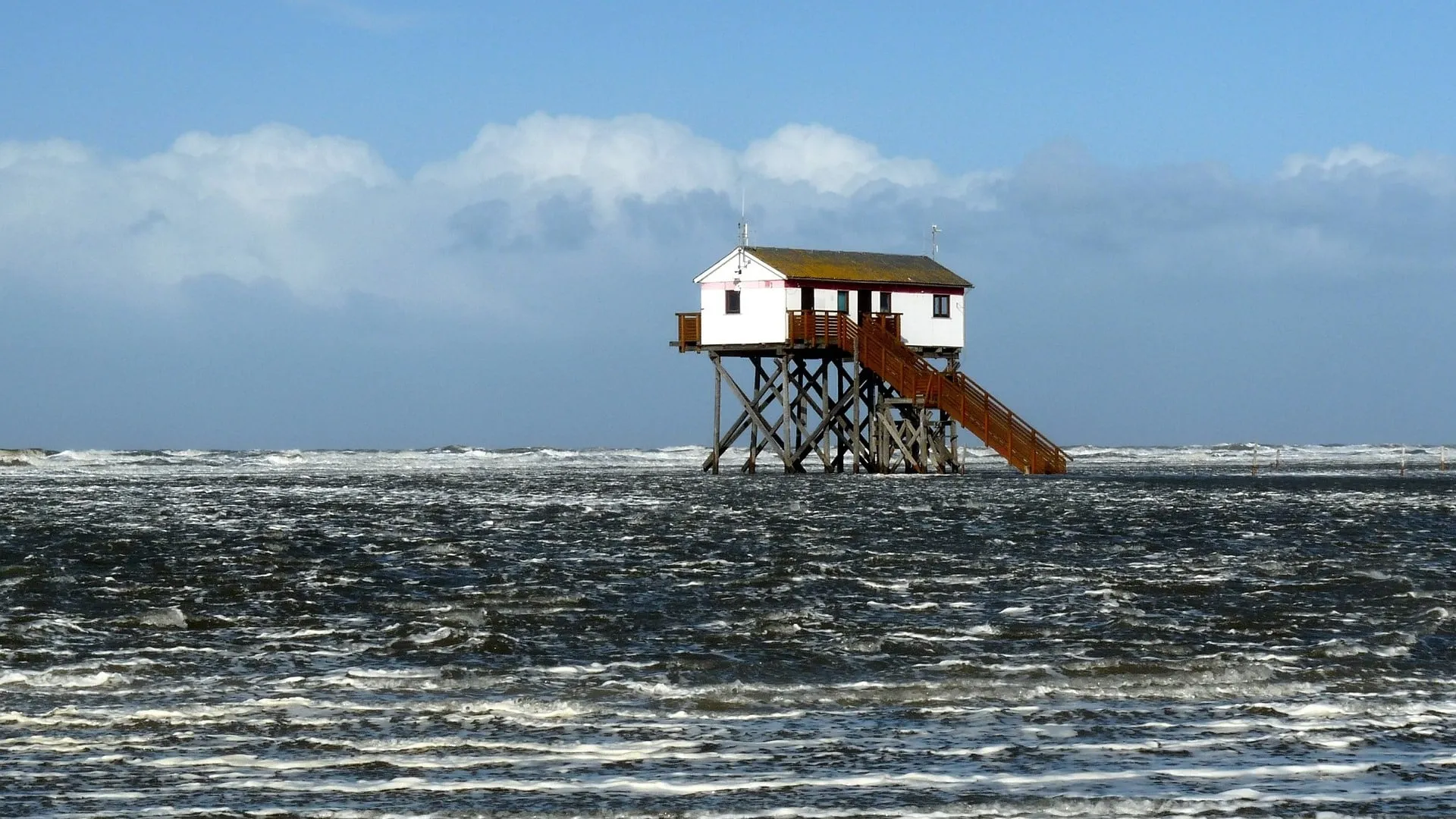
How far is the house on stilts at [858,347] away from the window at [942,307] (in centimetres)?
3

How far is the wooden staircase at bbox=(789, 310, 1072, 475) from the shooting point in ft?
146

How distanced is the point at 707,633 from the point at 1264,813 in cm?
663

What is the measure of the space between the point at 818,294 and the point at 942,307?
4.13 metres

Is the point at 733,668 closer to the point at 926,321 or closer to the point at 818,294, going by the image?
the point at 818,294

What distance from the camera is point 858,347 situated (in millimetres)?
46688

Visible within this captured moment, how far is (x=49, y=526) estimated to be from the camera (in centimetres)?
2594

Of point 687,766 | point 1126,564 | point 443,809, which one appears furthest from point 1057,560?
point 443,809

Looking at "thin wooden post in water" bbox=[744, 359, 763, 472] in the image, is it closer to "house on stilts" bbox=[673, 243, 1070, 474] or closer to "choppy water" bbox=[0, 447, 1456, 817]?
"house on stilts" bbox=[673, 243, 1070, 474]

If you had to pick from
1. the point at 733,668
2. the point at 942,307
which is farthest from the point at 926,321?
the point at 733,668

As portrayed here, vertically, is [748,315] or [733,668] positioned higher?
[748,315]

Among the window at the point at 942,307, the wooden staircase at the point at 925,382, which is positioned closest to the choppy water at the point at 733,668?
the wooden staircase at the point at 925,382

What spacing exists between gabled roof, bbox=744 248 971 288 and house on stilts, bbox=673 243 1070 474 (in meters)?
0.04

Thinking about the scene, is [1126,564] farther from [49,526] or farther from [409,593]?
[49,526]

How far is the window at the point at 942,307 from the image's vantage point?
48.7 meters
